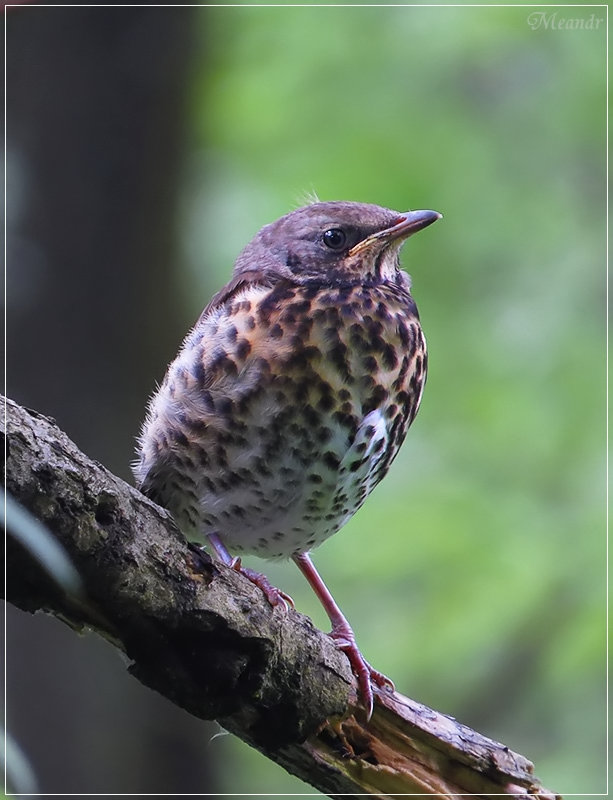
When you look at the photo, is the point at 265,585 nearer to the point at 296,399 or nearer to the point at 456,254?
the point at 296,399

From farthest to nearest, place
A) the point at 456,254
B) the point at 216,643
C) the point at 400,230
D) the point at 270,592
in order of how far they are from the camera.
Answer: the point at 456,254
the point at 400,230
the point at 270,592
the point at 216,643

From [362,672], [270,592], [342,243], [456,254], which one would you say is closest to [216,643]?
[270,592]

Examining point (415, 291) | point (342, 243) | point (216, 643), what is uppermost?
point (415, 291)

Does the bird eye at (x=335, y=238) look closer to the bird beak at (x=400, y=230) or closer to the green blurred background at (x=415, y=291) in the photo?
the bird beak at (x=400, y=230)

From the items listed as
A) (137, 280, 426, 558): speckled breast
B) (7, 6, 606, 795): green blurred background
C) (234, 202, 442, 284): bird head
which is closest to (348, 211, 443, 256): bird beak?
(234, 202, 442, 284): bird head

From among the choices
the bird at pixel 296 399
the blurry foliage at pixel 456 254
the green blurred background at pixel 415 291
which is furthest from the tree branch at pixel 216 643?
the blurry foliage at pixel 456 254

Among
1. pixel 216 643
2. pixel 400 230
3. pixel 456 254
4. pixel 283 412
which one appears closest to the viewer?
pixel 216 643

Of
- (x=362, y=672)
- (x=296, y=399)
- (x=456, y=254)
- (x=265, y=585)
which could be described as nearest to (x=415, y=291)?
(x=456, y=254)

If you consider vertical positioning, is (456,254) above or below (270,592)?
above

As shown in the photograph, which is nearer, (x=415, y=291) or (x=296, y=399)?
(x=296, y=399)
